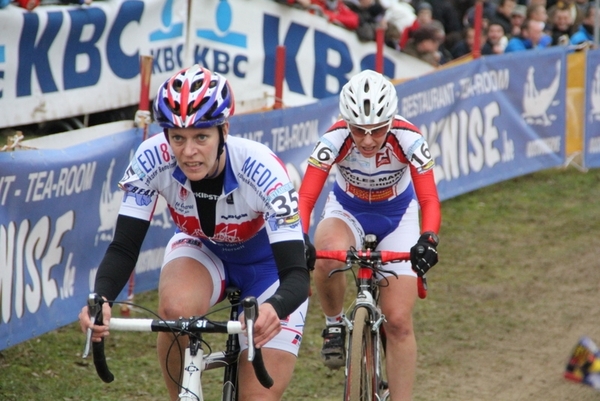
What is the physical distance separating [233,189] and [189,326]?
28.8 inches

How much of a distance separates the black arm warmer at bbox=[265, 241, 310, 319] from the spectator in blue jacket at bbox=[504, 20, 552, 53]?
11316 millimetres

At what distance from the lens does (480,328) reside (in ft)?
27.3

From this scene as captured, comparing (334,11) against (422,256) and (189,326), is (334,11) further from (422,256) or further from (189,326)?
(189,326)

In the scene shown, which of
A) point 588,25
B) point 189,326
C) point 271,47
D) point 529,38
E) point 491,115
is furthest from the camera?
point 588,25

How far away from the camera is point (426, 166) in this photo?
5.76 m

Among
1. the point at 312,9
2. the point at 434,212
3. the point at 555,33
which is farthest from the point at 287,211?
the point at 555,33

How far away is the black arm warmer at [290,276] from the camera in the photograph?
3855 mm

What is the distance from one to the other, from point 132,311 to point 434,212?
11.0 ft

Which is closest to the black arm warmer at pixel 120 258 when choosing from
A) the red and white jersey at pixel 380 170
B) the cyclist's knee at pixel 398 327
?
the red and white jersey at pixel 380 170

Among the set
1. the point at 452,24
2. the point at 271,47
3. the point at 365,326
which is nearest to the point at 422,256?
the point at 365,326

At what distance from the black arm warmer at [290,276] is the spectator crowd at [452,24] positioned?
349 inches

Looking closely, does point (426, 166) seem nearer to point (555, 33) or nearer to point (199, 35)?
point (199, 35)

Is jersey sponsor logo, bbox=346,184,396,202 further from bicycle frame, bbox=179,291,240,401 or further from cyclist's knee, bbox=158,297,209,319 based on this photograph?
cyclist's knee, bbox=158,297,209,319

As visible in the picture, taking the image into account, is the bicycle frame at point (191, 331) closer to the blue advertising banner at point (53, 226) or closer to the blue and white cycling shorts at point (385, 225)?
the blue and white cycling shorts at point (385, 225)
